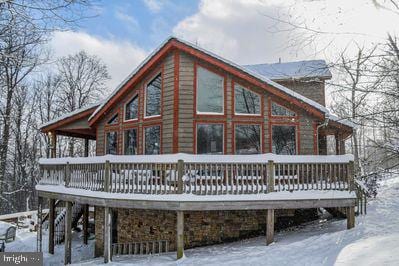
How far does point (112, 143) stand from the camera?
45.0 ft

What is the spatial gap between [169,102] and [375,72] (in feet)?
25.5

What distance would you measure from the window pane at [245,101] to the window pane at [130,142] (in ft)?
12.8

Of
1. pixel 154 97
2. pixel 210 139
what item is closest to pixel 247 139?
pixel 210 139

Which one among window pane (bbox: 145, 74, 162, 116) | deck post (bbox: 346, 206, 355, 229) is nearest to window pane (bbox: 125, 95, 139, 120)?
window pane (bbox: 145, 74, 162, 116)

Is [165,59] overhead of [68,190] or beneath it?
overhead

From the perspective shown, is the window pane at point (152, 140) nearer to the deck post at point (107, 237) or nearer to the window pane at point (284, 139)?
the deck post at point (107, 237)

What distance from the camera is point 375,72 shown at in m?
4.33

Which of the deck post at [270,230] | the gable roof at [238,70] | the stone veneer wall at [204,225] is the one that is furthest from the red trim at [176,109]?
the deck post at [270,230]

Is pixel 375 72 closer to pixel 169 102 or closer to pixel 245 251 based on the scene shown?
pixel 245 251

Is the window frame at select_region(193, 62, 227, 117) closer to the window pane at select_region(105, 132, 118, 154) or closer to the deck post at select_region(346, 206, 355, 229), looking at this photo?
the window pane at select_region(105, 132, 118, 154)

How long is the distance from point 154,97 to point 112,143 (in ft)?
9.41

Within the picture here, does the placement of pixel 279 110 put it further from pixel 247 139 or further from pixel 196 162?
pixel 196 162

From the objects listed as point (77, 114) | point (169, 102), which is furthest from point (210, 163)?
point (77, 114)

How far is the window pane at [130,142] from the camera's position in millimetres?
12805
